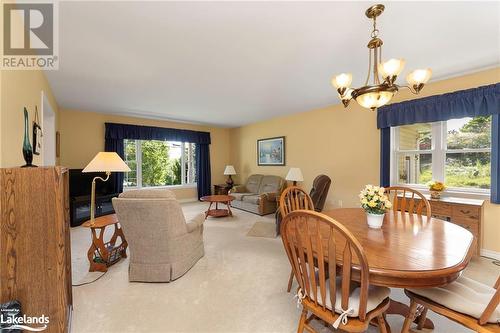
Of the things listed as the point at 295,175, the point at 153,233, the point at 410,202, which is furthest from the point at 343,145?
the point at 153,233

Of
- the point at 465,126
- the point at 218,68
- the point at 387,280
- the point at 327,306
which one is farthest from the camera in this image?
the point at 465,126

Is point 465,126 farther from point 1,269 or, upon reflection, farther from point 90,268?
point 90,268

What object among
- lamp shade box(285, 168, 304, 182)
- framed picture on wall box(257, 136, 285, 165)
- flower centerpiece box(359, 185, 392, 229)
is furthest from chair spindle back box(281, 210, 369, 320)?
framed picture on wall box(257, 136, 285, 165)

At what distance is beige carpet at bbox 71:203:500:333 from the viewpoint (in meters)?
1.65

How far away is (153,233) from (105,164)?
3.07 feet

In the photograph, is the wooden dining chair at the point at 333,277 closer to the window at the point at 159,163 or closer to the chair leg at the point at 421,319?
the chair leg at the point at 421,319

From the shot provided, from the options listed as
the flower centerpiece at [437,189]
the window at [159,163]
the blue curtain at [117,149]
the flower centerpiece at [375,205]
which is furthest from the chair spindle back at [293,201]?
the window at [159,163]

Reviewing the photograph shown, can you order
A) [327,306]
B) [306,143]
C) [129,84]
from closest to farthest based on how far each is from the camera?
[327,306] < [129,84] < [306,143]

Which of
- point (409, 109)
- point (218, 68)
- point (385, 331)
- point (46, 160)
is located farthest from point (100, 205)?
point (409, 109)

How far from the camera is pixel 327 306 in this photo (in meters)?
1.22

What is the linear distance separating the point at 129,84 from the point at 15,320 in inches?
117

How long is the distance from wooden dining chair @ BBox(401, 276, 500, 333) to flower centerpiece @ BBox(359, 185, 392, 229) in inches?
19.0

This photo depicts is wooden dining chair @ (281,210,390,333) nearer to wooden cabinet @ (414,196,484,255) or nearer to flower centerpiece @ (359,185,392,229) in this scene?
flower centerpiece @ (359,185,392,229)

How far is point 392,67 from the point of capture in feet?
5.21
